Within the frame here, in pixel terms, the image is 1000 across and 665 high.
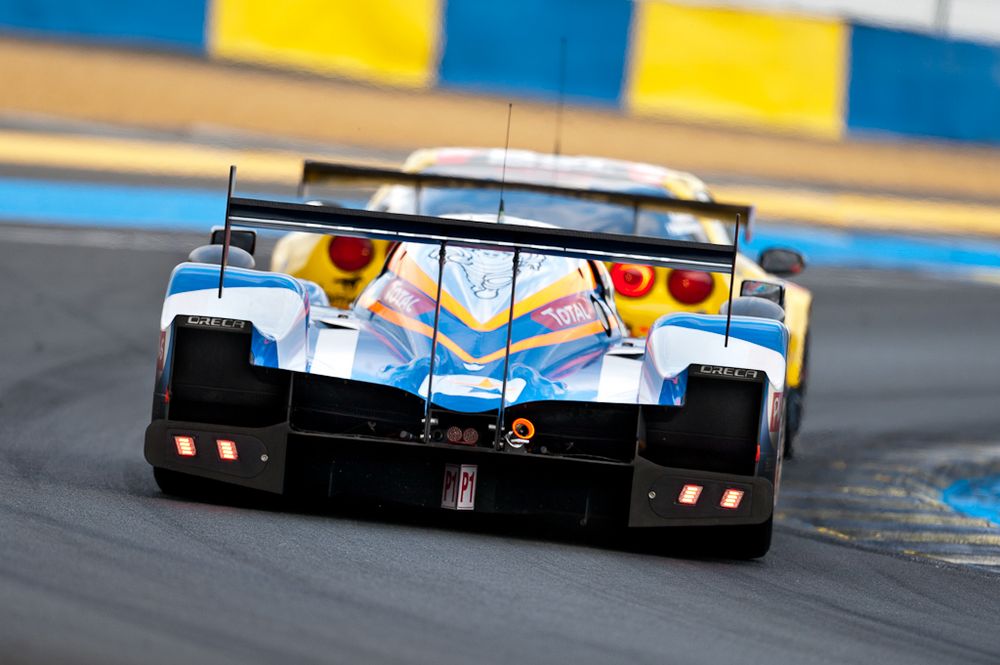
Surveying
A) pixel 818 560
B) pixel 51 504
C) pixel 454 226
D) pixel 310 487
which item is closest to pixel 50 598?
pixel 51 504

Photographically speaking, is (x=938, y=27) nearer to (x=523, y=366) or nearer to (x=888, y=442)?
(x=888, y=442)

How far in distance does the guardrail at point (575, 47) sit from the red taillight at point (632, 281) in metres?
9.73

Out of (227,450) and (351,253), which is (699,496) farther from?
(351,253)

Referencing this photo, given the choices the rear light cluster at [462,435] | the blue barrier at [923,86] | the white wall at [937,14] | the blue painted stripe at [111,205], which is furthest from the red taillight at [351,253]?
the white wall at [937,14]

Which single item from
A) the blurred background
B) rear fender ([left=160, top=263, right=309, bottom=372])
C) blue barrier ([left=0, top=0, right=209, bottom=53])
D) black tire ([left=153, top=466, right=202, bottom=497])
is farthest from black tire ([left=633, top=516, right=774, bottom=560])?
blue barrier ([left=0, top=0, right=209, bottom=53])

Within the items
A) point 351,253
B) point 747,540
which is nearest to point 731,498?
point 747,540

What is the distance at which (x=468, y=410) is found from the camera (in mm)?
6211

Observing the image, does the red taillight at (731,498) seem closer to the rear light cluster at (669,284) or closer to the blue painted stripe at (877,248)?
the rear light cluster at (669,284)

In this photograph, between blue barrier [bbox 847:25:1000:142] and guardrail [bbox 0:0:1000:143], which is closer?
guardrail [bbox 0:0:1000:143]

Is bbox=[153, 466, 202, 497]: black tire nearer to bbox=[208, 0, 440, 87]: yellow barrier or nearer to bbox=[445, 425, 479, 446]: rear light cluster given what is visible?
bbox=[445, 425, 479, 446]: rear light cluster

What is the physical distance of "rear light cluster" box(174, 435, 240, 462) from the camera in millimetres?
6176

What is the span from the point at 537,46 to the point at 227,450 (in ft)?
41.6

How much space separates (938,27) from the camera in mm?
19594

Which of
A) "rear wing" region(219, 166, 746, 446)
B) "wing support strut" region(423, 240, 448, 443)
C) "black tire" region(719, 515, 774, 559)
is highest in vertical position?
"rear wing" region(219, 166, 746, 446)
